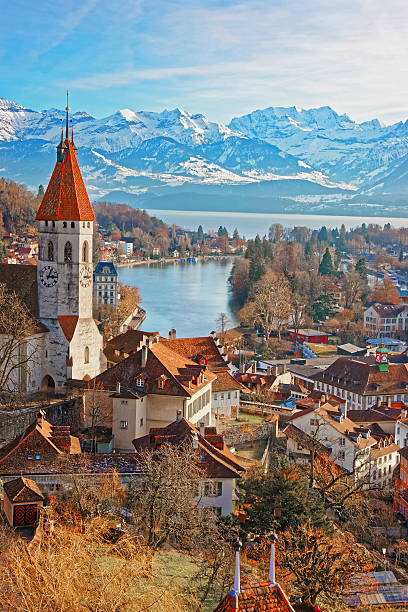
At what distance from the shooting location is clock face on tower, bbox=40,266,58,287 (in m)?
27.0

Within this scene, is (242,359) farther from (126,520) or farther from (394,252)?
(394,252)

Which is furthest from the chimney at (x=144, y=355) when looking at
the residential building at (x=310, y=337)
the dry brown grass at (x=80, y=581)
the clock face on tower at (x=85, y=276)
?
the residential building at (x=310, y=337)

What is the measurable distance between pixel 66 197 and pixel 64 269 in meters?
2.55

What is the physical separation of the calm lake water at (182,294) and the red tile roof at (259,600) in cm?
5093

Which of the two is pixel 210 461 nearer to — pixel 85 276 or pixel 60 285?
pixel 60 285

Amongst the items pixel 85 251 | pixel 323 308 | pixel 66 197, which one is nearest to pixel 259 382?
pixel 85 251

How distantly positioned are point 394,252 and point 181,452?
127 metres

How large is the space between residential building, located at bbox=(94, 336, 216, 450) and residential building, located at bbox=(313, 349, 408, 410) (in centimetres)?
1769

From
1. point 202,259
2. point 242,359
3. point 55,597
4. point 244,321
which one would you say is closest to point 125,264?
point 202,259

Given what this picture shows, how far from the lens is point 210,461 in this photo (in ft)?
59.2

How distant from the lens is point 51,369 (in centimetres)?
2714

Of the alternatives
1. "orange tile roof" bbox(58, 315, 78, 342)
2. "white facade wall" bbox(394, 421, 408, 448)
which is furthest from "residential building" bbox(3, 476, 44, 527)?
"white facade wall" bbox(394, 421, 408, 448)

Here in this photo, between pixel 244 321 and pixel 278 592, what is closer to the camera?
pixel 278 592

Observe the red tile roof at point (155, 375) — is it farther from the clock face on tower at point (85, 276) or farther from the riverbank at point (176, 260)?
the riverbank at point (176, 260)
